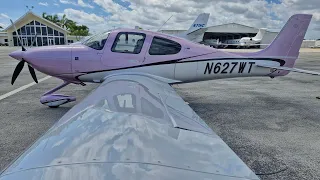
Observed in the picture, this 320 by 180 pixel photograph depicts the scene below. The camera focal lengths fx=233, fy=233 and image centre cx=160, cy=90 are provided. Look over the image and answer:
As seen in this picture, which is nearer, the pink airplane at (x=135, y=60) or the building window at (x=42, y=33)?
the pink airplane at (x=135, y=60)

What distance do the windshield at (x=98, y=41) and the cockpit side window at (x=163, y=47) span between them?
1169mm

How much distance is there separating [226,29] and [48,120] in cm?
8106

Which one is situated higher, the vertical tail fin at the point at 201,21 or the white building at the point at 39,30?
the vertical tail fin at the point at 201,21

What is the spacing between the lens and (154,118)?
2.17 metres

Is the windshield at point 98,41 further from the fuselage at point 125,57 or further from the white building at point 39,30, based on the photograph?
the white building at point 39,30

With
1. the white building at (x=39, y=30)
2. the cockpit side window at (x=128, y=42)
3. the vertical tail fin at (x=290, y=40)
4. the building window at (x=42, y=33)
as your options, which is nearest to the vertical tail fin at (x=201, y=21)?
the vertical tail fin at (x=290, y=40)

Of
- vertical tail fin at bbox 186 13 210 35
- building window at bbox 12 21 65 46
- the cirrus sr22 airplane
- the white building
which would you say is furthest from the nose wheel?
building window at bbox 12 21 65 46

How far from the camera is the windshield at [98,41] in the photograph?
18.9 ft

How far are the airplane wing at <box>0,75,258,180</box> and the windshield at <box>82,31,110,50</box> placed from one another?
12.4ft

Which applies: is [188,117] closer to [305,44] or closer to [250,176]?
[250,176]

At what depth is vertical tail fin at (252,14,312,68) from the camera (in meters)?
6.56

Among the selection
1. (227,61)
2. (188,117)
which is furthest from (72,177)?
(227,61)

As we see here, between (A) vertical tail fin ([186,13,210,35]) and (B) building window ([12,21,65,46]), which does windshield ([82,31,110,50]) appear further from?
(B) building window ([12,21,65,46])

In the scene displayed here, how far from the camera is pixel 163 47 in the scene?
586 centimetres
